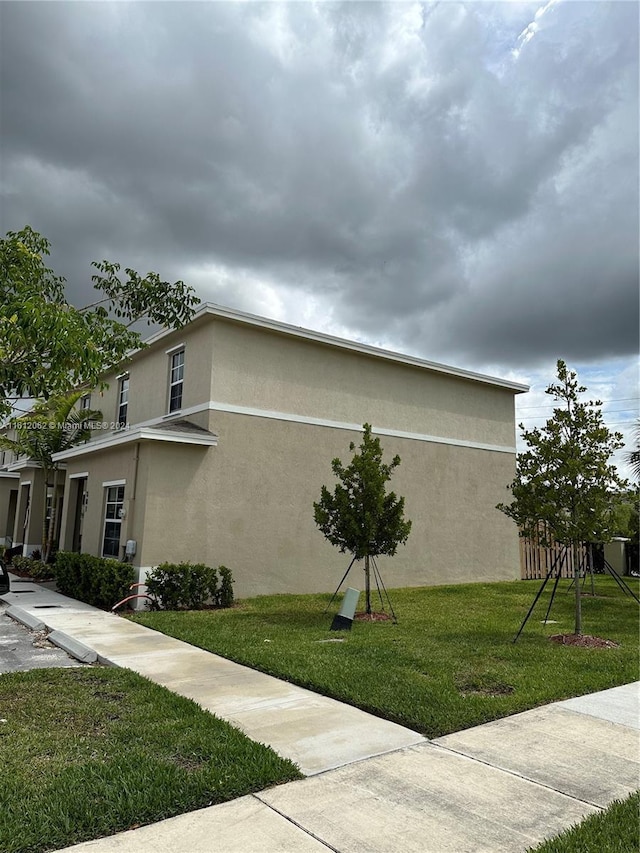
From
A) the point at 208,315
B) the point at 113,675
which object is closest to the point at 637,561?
the point at 208,315

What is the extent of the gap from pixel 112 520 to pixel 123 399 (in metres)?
5.88

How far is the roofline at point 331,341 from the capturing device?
14.6m

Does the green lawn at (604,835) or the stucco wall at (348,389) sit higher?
the stucco wall at (348,389)

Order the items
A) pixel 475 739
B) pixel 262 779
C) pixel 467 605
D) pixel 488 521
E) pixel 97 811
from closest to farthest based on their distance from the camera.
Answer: pixel 97 811, pixel 262 779, pixel 475 739, pixel 467 605, pixel 488 521

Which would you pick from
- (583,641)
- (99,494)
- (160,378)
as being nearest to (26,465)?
(99,494)

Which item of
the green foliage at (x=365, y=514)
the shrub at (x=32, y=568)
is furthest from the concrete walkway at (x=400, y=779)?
the shrub at (x=32, y=568)

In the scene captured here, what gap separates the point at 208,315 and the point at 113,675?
9228 millimetres

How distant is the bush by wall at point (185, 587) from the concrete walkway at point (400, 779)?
5.43m

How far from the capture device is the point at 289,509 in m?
15.4

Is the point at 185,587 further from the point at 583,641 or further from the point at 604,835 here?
the point at 604,835

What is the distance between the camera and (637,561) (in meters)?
23.6

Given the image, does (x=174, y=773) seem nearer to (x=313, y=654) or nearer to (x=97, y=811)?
(x=97, y=811)

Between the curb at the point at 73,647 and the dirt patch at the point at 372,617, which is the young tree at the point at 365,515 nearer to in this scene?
the dirt patch at the point at 372,617

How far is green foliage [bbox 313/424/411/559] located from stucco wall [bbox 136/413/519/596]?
310 centimetres
